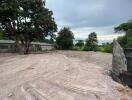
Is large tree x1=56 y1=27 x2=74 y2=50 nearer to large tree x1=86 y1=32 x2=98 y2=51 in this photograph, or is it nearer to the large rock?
large tree x1=86 y1=32 x2=98 y2=51

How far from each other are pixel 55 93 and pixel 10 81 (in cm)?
304

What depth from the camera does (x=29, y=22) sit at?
33.7 meters

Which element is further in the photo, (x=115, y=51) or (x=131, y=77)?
(x=115, y=51)

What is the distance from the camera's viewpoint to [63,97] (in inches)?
322

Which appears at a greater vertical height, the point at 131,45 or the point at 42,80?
the point at 131,45

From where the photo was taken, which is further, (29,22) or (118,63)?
(29,22)

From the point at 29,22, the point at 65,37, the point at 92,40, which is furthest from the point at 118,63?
the point at 92,40

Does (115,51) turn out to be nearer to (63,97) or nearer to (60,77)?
(60,77)

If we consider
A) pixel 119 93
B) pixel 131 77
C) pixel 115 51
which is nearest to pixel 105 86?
pixel 119 93

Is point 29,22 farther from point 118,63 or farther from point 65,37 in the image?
point 118,63

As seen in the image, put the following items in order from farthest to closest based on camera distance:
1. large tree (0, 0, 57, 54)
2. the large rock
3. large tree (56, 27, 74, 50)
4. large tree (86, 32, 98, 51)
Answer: large tree (86, 32, 98, 51)
large tree (56, 27, 74, 50)
large tree (0, 0, 57, 54)
the large rock

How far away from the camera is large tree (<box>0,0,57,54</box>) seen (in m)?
32.2

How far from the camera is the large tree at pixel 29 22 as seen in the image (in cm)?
3225

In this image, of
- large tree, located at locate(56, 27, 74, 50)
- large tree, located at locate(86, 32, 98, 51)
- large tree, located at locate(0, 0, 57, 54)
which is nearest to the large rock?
large tree, located at locate(0, 0, 57, 54)
